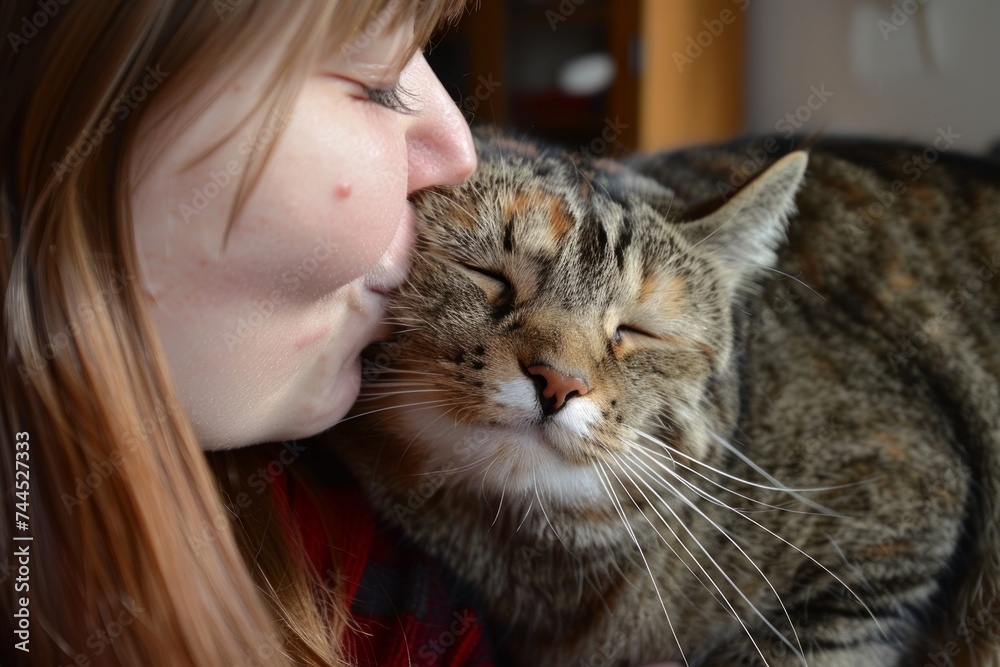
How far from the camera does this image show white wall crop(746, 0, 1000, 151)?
1.42 metres

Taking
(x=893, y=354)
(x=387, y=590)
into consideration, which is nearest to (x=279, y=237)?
(x=387, y=590)

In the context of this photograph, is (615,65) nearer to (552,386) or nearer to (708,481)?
(708,481)

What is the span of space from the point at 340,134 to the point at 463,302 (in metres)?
0.19

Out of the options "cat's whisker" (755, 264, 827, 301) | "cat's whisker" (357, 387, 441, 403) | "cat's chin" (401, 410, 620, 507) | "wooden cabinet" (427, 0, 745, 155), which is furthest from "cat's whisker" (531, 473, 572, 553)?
"wooden cabinet" (427, 0, 745, 155)

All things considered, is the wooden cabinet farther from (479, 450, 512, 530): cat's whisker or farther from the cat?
(479, 450, 512, 530): cat's whisker

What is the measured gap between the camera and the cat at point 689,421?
27.0 inches

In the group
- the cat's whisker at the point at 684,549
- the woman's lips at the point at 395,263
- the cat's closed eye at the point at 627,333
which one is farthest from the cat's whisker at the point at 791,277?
the woman's lips at the point at 395,263

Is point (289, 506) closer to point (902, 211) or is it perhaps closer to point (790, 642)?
point (790, 642)

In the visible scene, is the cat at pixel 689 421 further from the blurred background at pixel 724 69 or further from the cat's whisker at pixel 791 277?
the blurred background at pixel 724 69

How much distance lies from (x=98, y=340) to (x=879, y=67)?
1731 mm

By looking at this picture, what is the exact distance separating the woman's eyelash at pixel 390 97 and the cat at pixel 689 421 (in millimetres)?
112

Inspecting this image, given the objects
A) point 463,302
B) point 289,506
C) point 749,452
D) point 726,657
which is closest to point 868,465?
point 749,452

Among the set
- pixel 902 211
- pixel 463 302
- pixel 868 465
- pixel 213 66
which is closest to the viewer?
pixel 213 66

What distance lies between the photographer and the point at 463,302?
693 mm
